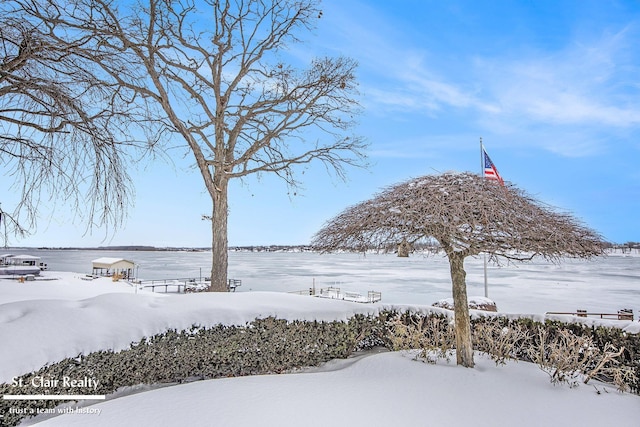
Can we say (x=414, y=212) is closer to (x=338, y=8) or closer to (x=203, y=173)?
(x=203, y=173)

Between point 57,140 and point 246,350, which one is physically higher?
point 57,140

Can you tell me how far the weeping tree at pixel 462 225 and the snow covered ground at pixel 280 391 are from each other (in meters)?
1.27


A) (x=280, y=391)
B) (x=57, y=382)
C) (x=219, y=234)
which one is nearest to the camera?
(x=57, y=382)

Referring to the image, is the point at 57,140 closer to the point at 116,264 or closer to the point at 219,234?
the point at 219,234

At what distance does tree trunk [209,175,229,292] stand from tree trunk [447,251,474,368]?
6.46 meters

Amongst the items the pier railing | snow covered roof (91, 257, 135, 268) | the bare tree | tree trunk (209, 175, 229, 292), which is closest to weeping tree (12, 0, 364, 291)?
tree trunk (209, 175, 229, 292)

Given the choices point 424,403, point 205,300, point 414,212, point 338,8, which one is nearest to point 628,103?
point 338,8

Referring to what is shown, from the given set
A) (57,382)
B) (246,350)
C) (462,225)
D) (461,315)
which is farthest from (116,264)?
(462,225)

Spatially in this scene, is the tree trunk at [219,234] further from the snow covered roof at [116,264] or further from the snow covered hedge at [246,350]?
the snow covered roof at [116,264]

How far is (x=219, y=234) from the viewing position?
33.7 ft

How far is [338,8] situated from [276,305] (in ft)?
28.7

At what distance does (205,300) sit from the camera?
6.33 meters

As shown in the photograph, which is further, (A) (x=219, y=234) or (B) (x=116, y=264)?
(B) (x=116, y=264)

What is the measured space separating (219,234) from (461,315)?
6.91 m
